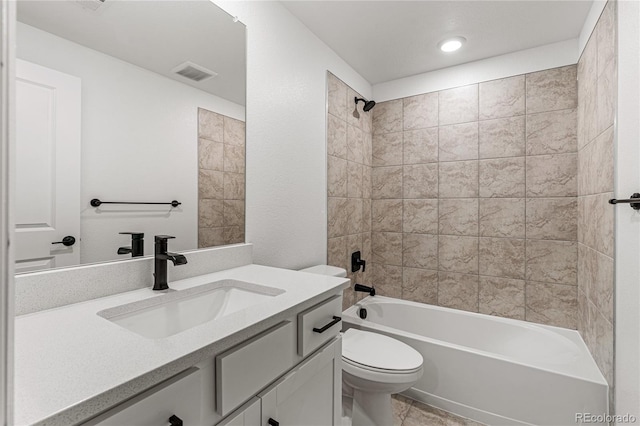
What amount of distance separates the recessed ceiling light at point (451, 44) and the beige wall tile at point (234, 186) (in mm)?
1778

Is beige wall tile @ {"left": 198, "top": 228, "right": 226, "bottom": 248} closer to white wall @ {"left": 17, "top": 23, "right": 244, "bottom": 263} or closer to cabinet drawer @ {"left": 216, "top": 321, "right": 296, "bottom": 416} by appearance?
Result: white wall @ {"left": 17, "top": 23, "right": 244, "bottom": 263}

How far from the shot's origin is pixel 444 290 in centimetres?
260

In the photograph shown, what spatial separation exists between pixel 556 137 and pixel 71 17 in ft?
9.16

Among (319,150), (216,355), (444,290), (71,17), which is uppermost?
(71,17)

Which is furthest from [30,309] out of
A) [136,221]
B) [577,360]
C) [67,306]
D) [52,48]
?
[577,360]

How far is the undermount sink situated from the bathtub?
4.22ft

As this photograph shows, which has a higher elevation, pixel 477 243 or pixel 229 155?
pixel 229 155

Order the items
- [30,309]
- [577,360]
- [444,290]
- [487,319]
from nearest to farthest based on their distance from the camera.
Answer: [30,309]
[577,360]
[487,319]
[444,290]

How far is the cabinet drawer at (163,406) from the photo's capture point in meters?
0.51

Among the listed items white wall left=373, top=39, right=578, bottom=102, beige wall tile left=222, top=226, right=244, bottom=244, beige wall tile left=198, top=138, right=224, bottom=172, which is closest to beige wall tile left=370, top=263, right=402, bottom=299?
white wall left=373, top=39, right=578, bottom=102

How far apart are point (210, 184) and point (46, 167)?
60 centimetres

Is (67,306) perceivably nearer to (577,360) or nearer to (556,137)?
(577,360)

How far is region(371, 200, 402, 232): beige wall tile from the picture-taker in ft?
9.21

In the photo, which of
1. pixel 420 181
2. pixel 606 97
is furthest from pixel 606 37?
pixel 420 181
